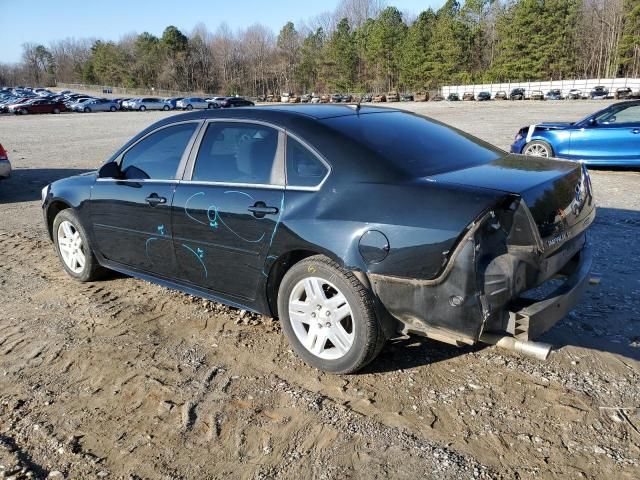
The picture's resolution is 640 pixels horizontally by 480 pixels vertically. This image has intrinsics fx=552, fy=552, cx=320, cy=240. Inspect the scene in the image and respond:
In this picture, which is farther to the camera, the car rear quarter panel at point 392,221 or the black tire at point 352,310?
the black tire at point 352,310

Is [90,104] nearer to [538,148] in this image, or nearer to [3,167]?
[3,167]

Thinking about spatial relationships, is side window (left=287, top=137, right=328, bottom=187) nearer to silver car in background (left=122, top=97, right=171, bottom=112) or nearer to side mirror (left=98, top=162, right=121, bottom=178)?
side mirror (left=98, top=162, right=121, bottom=178)

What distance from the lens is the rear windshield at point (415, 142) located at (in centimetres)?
339

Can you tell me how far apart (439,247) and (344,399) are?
1057mm

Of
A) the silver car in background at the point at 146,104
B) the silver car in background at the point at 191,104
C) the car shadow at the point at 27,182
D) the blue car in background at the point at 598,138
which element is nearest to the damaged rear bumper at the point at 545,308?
the blue car in background at the point at 598,138

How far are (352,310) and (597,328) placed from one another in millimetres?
1981

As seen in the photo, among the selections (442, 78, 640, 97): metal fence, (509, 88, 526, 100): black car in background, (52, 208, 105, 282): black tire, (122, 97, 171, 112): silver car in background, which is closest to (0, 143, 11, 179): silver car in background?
(52, 208, 105, 282): black tire

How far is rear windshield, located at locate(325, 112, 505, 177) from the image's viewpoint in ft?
11.1

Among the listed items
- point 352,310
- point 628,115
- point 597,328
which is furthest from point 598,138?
point 352,310

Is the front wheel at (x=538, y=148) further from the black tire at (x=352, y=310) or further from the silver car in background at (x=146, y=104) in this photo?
the silver car in background at (x=146, y=104)

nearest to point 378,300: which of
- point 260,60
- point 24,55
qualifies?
point 260,60

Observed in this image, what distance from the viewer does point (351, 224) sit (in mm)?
3115

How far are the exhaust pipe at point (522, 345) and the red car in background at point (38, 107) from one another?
57.4m

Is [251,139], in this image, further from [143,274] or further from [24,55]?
[24,55]
